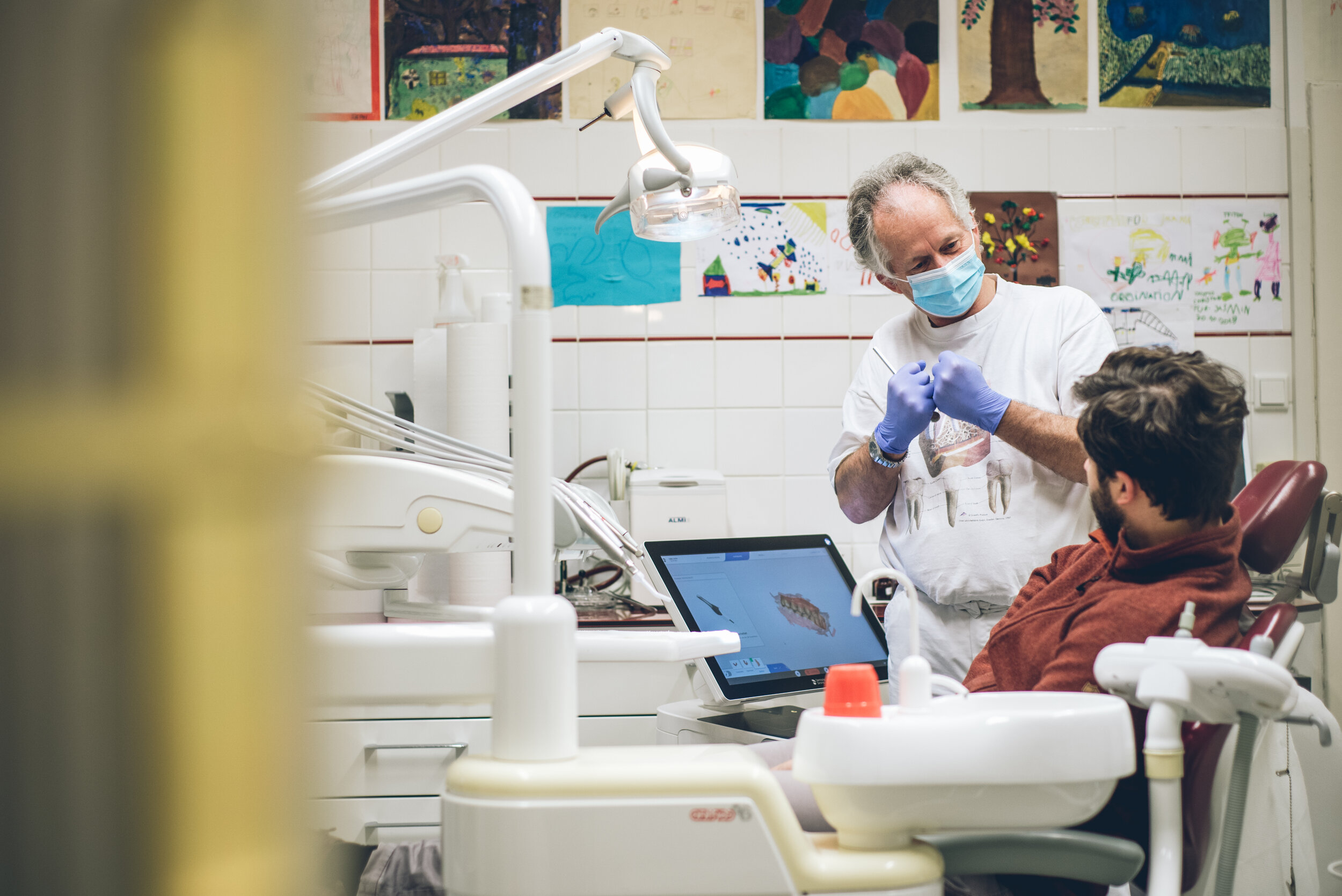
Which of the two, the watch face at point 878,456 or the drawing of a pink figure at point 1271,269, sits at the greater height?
the drawing of a pink figure at point 1271,269

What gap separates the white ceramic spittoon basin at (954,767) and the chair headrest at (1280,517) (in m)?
0.59

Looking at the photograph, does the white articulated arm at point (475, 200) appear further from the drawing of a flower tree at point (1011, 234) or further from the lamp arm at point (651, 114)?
the drawing of a flower tree at point (1011, 234)

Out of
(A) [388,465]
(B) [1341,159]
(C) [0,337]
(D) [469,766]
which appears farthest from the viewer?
(B) [1341,159]

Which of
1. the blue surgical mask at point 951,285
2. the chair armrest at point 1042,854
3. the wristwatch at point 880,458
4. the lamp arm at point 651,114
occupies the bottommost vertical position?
the chair armrest at point 1042,854

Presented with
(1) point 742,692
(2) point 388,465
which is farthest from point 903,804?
(1) point 742,692

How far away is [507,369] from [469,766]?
71.5 inches

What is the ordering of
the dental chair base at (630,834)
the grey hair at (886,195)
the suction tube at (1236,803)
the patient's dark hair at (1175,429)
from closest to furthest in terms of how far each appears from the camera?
the dental chair base at (630,834) → the suction tube at (1236,803) → the patient's dark hair at (1175,429) → the grey hair at (886,195)

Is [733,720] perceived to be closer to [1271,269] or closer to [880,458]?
[880,458]

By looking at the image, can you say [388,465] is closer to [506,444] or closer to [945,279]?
[945,279]

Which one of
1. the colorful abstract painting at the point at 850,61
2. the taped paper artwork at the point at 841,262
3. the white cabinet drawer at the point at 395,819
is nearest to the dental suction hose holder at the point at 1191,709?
the white cabinet drawer at the point at 395,819

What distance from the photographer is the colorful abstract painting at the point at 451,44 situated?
117 inches

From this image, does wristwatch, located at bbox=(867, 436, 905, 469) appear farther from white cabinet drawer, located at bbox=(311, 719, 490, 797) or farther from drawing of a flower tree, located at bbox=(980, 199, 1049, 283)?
drawing of a flower tree, located at bbox=(980, 199, 1049, 283)

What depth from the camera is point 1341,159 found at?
9.78 feet

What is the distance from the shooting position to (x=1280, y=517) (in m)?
1.31
